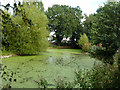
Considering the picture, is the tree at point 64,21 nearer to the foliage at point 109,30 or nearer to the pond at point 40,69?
the pond at point 40,69

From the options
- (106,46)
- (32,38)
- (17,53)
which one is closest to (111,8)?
(106,46)

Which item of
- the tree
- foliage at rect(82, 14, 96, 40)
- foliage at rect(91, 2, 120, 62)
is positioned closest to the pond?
foliage at rect(91, 2, 120, 62)

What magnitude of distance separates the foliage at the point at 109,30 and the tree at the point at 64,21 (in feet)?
56.1

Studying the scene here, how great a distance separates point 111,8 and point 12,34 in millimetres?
6474

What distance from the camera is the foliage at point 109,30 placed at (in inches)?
251

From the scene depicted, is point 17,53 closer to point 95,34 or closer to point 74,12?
point 95,34

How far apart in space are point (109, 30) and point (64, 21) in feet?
60.6

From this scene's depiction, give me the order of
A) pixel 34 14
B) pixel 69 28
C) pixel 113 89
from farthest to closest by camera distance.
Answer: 1. pixel 69 28
2. pixel 34 14
3. pixel 113 89

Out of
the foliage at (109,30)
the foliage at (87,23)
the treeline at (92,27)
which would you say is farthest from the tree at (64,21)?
the foliage at (109,30)

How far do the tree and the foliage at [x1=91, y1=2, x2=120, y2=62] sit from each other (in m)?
17.1

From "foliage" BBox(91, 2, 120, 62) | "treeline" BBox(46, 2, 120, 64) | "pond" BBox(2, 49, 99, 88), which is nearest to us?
"pond" BBox(2, 49, 99, 88)

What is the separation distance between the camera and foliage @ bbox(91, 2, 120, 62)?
20.9 feet

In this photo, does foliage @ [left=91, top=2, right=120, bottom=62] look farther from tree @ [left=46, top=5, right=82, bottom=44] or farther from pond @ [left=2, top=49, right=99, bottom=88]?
tree @ [left=46, top=5, right=82, bottom=44]

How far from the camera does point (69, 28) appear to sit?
24266 mm
